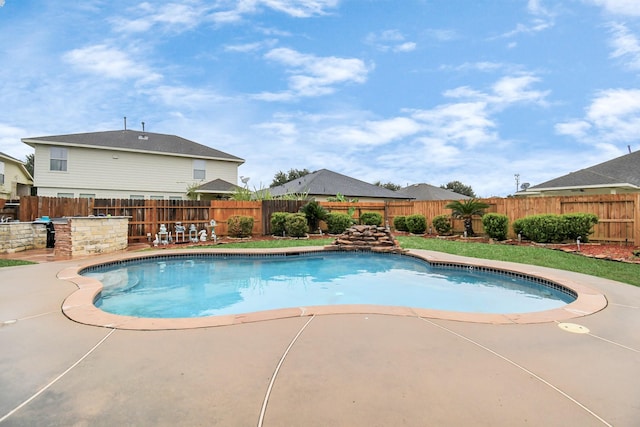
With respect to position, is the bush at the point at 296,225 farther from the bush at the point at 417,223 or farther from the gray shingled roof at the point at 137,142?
the gray shingled roof at the point at 137,142

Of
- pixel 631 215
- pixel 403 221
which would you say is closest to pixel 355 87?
pixel 403 221

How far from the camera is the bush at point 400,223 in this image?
57.8ft

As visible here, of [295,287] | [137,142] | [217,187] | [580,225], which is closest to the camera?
[295,287]

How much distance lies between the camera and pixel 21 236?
10258 millimetres

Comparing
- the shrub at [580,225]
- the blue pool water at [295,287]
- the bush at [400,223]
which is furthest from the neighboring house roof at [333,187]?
the shrub at [580,225]

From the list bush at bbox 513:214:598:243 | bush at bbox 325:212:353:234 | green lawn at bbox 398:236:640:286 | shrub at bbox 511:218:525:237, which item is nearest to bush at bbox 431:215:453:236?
shrub at bbox 511:218:525:237

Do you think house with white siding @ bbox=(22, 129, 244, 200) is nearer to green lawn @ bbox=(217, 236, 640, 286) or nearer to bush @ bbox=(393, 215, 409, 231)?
green lawn @ bbox=(217, 236, 640, 286)

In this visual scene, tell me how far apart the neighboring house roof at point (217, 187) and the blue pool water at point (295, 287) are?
942 centimetres

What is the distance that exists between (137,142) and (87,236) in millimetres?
11744

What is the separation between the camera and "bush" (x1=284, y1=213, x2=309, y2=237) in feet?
50.2

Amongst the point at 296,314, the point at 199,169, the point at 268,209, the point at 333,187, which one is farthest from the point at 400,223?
the point at 296,314

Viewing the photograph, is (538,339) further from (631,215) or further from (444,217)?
(444,217)

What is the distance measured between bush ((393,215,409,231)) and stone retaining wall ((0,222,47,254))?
1524 cm

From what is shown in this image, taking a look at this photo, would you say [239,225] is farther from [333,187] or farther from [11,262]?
[333,187]
